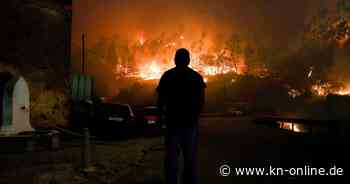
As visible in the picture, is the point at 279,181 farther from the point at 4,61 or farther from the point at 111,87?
the point at 111,87

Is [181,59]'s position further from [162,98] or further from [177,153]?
[177,153]

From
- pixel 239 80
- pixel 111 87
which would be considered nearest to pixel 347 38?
pixel 239 80

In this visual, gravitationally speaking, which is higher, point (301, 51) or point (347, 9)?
point (347, 9)

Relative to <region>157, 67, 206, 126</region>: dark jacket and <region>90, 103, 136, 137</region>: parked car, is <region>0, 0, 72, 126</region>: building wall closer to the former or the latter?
<region>90, 103, 136, 137</region>: parked car

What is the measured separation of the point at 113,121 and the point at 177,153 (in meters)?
12.1

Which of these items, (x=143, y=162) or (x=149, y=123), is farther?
(x=149, y=123)

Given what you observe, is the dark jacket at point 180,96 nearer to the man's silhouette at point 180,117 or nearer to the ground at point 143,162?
the man's silhouette at point 180,117

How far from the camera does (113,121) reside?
52.7 feet

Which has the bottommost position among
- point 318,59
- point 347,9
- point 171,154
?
point 171,154

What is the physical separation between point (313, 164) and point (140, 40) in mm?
84465

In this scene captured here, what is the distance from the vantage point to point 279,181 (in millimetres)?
6152


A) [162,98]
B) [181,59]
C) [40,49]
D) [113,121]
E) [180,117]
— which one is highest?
[40,49]

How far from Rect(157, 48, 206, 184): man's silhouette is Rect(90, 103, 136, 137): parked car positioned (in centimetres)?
1169

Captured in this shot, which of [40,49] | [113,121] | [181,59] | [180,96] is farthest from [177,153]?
[40,49]
